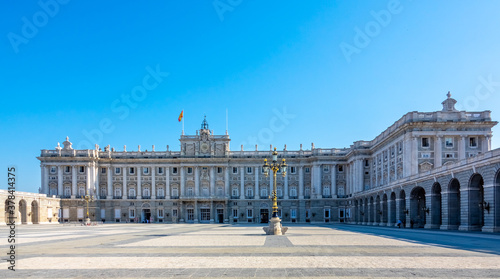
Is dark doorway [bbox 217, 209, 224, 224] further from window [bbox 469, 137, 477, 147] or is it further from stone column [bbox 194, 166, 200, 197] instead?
window [bbox 469, 137, 477, 147]

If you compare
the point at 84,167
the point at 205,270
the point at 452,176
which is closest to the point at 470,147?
the point at 452,176

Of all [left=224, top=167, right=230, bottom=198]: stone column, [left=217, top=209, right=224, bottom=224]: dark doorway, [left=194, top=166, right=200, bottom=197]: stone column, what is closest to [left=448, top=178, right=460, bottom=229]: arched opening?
[left=224, top=167, right=230, bottom=198]: stone column

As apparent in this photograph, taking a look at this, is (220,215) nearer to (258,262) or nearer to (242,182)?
(242,182)

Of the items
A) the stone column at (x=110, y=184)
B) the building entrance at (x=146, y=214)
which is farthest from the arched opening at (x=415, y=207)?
the stone column at (x=110, y=184)

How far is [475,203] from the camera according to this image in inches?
1476

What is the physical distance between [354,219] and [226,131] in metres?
31.7

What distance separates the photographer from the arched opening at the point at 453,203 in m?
41.0

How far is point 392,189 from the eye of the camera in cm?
5669

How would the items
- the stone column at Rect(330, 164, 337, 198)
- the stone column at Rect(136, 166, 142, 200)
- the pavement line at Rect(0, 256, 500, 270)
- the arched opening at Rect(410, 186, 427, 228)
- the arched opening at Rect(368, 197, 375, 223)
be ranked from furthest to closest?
the stone column at Rect(136, 166, 142, 200) → the stone column at Rect(330, 164, 337, 198) → the arched opening at Rect(368, 197, 375, 223) → the arched opening at Rect(410, 186, 427, 228) → the pavement line at Rect(0, 256, 500, 270)

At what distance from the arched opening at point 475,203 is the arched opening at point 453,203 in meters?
3.30

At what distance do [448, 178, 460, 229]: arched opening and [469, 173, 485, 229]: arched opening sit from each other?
330cm

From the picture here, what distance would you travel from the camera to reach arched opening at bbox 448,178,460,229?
134ft

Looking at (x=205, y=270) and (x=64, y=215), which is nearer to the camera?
(x=205, y=270)

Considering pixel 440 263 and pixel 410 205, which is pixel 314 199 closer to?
pixel 410 205
